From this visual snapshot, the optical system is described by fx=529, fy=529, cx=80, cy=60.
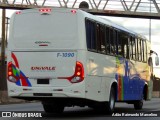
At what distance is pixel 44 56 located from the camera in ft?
53.9

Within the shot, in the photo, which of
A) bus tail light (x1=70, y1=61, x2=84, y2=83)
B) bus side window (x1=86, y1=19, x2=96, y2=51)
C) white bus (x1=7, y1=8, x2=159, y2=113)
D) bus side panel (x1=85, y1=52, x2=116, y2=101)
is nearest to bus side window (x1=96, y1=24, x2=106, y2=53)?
white bus (x1=7, y1=8, x2=159, y2=113)

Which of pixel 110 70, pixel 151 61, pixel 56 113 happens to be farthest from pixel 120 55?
pixel 151 61

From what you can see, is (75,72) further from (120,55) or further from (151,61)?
(151,61)

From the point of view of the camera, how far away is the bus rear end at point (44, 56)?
52.9 feet

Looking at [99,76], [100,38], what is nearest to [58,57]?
[99,76]

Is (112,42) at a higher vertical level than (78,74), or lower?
higher

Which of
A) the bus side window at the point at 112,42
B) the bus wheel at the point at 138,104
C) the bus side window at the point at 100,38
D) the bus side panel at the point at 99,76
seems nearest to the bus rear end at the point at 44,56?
the bus side panel at the point at 99,76

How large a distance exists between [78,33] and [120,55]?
399 centimetres

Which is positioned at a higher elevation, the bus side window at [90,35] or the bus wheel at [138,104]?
the bus side window at [90,35]

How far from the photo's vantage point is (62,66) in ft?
53.3

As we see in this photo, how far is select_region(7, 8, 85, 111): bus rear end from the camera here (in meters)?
16.1

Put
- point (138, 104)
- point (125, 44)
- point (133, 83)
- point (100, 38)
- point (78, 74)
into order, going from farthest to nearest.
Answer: point (138, 104) → point (133, 83) → point (125, 44) → point (100, 38) → point (78, 74)

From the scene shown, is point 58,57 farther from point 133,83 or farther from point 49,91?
point 133,83

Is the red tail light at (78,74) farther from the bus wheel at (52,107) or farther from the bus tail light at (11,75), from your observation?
the bus wheel at (52,107)
